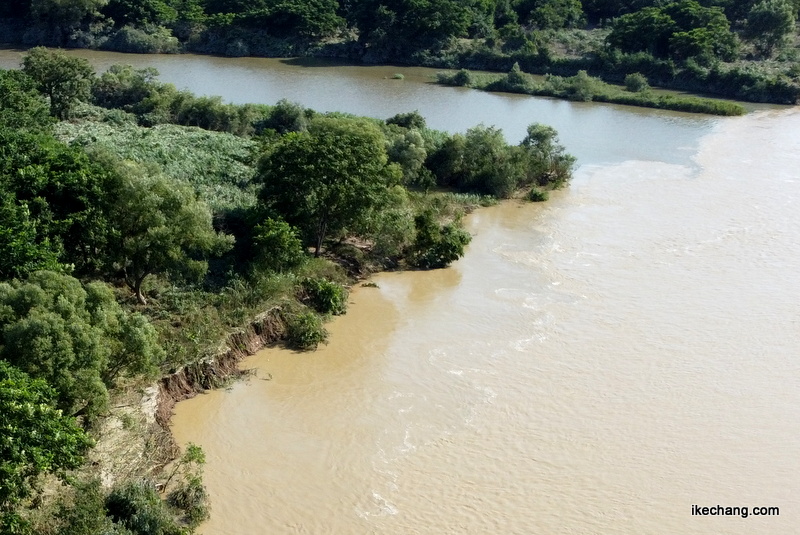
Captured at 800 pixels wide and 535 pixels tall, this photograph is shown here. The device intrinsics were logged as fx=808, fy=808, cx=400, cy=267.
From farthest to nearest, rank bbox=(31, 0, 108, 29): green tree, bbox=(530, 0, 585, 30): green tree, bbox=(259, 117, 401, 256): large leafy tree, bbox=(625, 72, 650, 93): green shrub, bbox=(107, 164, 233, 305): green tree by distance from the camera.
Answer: bbox=(530, 0, 585, 30): green tree
bbox=(31, 0, 108, 29): green tree
bbox=(625, 72, 650, 93): green shrub
bbox=(259, 117, 401, 256): large leafy tree
bbox=(107, 164, 233, 305): green tree

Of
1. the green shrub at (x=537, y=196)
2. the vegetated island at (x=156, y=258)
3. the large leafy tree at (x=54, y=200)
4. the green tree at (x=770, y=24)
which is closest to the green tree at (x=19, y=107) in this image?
the vegetated island at (x=156, y=258)

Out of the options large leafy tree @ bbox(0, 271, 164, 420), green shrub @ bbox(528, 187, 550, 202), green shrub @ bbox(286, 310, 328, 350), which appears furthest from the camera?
green shrub @ bbox(528, 187, 550, 202)

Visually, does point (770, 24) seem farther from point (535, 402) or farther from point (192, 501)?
point (192, 501)

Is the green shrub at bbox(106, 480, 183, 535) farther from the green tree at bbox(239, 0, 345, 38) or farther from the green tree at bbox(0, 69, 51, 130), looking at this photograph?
the green tree at bbox(239, 0, 345, 38)

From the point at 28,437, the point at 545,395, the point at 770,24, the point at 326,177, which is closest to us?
the point at 28,437

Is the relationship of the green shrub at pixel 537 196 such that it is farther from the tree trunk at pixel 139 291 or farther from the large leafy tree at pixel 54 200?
the large leafy tree at pixel 54 200

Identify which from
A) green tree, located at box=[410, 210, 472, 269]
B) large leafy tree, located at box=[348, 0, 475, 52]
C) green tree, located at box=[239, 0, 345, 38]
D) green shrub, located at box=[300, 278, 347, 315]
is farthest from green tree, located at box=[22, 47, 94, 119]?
large leafy tree, located at box=[348, 0, 475, 52]

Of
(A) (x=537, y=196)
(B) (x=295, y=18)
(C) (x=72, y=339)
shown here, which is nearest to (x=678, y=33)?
(B) (x=295, y=18)
